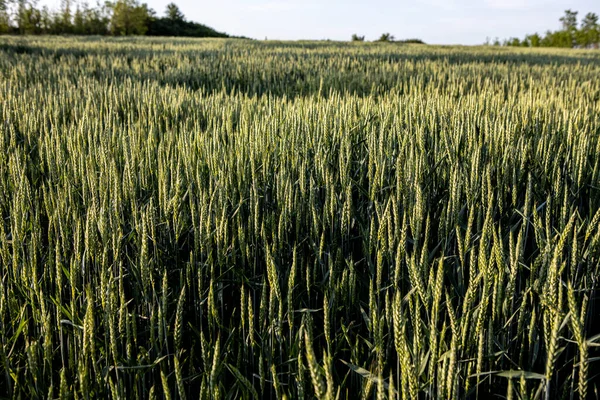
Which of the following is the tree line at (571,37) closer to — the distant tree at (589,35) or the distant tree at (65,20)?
the distant tree at (589,35)

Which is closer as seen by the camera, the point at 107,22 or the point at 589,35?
the point at 107,22

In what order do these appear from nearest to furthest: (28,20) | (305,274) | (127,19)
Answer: (305,274) < (28,20) < (127,19)

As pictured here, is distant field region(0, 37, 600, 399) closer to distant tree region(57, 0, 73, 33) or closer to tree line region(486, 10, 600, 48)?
distant tree region(57, 0, 73, 33)

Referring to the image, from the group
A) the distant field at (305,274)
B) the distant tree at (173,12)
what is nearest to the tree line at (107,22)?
the distant tree at (173,12)

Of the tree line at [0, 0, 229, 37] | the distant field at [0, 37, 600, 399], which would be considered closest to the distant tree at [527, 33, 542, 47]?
the tree line at [0, 0, 229, 37]

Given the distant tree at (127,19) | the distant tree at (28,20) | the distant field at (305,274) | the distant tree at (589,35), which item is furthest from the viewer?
the distant tree at (589,35)

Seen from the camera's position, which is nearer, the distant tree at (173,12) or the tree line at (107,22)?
the tree line at (107,22)

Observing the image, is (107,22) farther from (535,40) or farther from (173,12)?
(535,40)

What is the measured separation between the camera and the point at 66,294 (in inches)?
48.0

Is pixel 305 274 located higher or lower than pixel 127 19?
lower

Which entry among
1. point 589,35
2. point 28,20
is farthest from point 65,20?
point 589,35

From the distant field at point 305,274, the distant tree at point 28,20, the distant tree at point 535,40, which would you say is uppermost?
the distant tree at point 535,40

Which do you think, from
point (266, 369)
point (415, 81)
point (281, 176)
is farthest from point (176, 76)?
point (266, 369)

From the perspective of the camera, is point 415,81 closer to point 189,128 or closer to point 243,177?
point 189,128
